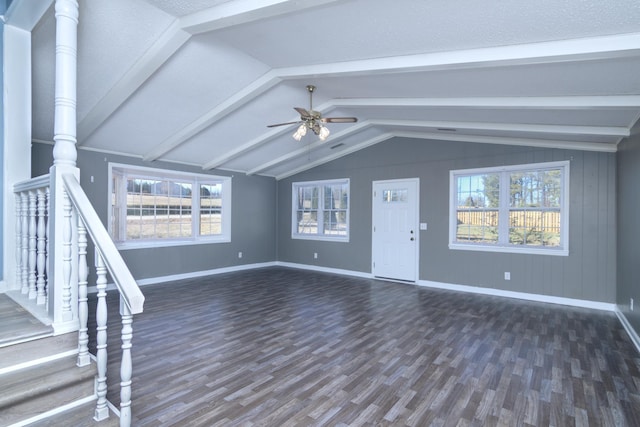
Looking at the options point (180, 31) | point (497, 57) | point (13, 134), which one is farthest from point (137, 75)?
point (497, 57)

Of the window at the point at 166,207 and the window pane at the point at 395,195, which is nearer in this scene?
the window at the point at 166,207

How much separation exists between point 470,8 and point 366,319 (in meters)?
3.46

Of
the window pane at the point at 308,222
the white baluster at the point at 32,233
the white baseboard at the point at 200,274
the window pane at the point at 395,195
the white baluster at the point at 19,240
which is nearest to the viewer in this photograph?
the white baluster at the point at 32,233

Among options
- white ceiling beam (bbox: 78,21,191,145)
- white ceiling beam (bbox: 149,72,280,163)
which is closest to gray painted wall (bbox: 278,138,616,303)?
white ceiling beam (bbox: 149,72,280,163)

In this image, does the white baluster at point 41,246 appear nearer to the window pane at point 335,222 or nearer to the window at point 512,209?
the window at point 512,209

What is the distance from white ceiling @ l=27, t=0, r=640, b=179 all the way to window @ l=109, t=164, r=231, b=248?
83cm

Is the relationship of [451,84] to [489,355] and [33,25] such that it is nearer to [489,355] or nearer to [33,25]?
[489,355]

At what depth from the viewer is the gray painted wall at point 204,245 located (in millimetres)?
5418

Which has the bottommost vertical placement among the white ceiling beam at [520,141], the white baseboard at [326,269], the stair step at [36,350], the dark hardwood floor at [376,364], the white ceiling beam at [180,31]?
the dark hardwood floor at [376,364]

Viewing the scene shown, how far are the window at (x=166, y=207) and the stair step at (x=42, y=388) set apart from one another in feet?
15.2

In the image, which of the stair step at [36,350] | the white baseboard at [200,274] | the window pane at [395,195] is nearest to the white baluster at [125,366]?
the stair step at [36,350]

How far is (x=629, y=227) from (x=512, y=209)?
174cm

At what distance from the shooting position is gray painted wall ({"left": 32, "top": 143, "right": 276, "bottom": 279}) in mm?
5418

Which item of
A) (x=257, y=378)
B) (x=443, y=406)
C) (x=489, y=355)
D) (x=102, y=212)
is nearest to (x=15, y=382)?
(x=257, y=378)
